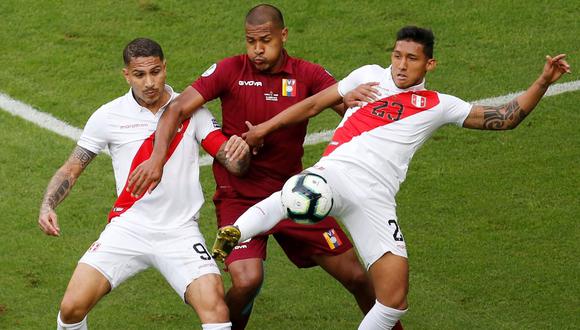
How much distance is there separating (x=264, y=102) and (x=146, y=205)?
1.18 meters

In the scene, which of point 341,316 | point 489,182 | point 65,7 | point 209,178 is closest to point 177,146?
point 341,316

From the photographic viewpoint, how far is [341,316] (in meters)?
10.3

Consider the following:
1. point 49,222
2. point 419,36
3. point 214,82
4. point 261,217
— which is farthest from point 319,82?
point 49,222

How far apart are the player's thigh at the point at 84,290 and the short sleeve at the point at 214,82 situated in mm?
1523

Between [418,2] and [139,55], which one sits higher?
[139,55]

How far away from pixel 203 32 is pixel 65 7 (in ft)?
5.66

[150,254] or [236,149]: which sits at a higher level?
[236,149]

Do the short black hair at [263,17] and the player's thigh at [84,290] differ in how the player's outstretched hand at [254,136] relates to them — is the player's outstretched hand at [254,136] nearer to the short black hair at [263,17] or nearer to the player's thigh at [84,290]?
the short black hair at [263,17]

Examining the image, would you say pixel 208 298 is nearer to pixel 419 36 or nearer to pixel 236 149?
pixel 236 149

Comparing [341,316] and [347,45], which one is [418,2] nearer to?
[347,45]

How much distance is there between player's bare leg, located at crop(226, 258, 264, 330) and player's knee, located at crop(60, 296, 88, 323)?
112cm

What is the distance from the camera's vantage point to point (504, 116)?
8969 millimetres

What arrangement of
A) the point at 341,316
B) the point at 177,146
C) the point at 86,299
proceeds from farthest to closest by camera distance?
1. the point at 341,316
2. the point at 177,146
3. the point at 86,299

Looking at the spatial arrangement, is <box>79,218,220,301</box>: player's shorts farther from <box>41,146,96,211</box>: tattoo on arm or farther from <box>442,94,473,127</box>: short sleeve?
<box>442,94,473,127</box>: short sleeve
